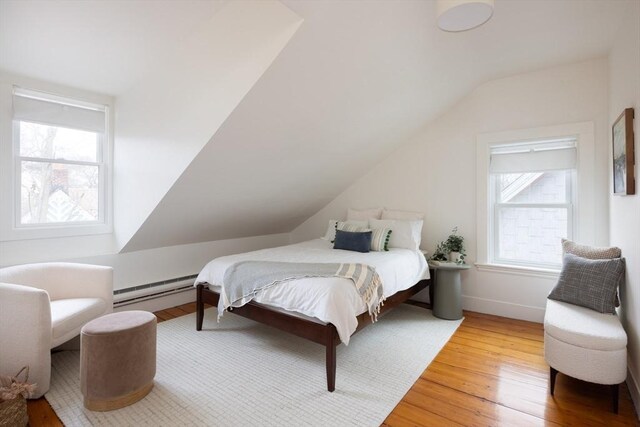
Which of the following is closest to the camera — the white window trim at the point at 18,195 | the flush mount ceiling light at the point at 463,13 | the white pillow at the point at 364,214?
the flush mount ceiling light at the point at 463,13

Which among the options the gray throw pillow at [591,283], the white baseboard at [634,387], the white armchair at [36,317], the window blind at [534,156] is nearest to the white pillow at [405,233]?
the window blind at [534,156]

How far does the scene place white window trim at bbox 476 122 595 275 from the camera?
299 centimetres

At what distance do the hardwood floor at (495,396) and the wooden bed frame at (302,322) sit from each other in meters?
0.49

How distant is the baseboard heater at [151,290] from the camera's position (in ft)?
10.6

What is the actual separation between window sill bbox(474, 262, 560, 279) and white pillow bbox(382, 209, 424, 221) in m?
0.85

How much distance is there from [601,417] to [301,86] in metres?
2.83

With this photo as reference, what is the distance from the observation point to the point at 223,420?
70.9 inches

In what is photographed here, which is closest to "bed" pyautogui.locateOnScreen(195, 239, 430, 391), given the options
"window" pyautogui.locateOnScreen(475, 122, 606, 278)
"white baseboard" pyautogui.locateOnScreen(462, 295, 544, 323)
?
"white baseboard" pyautogui.locateOnScreen(462, 295, 544, 323)

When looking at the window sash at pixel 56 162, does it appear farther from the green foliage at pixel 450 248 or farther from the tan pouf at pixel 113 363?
the green foliage at pixel 450 248

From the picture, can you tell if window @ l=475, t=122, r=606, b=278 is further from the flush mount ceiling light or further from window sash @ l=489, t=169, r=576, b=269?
the flush mount ceiling light

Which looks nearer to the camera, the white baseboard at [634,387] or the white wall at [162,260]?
the white baseboard at [634,387]

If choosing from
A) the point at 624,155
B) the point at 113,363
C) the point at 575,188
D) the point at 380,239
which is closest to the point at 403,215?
the point at 380,239

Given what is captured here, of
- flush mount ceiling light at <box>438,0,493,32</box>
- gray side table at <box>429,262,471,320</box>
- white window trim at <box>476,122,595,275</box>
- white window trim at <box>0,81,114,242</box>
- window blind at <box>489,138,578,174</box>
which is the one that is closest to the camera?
flush mount ceiling light at <box>438,0,493,32</box>

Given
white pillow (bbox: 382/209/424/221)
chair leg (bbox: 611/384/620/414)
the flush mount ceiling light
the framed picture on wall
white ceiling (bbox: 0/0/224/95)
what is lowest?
chair leg (bbox: 611/384/620/414)
